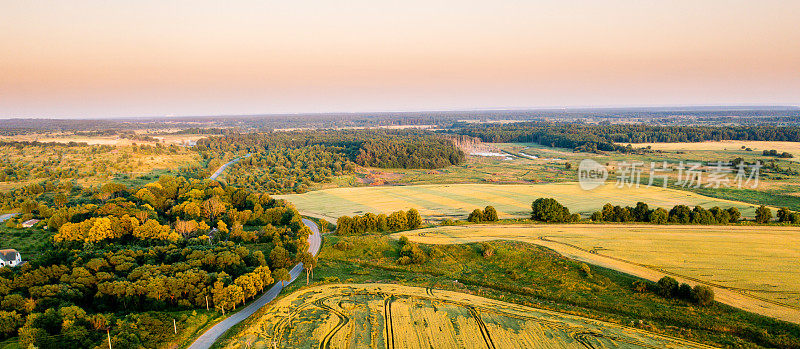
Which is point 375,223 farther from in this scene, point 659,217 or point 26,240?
point 26,240

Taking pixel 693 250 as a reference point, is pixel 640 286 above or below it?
below

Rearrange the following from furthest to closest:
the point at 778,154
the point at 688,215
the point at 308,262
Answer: the point at 778,154 < the point at 688,215 < the point at 308,262

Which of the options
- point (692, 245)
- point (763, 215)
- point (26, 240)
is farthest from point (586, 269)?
point (26, 240)

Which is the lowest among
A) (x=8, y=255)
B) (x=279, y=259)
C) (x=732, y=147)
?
(x=279, y=259)

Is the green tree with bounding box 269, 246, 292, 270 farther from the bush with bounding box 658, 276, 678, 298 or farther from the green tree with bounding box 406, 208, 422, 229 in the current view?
the bush with bounding box 658, 276, 678, 298

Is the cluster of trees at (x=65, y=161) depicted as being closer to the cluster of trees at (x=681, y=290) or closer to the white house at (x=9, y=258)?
the white house at (x=9, y=258)

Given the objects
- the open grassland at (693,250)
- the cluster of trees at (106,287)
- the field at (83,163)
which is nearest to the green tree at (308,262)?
the cluster of trees at (106,287)
